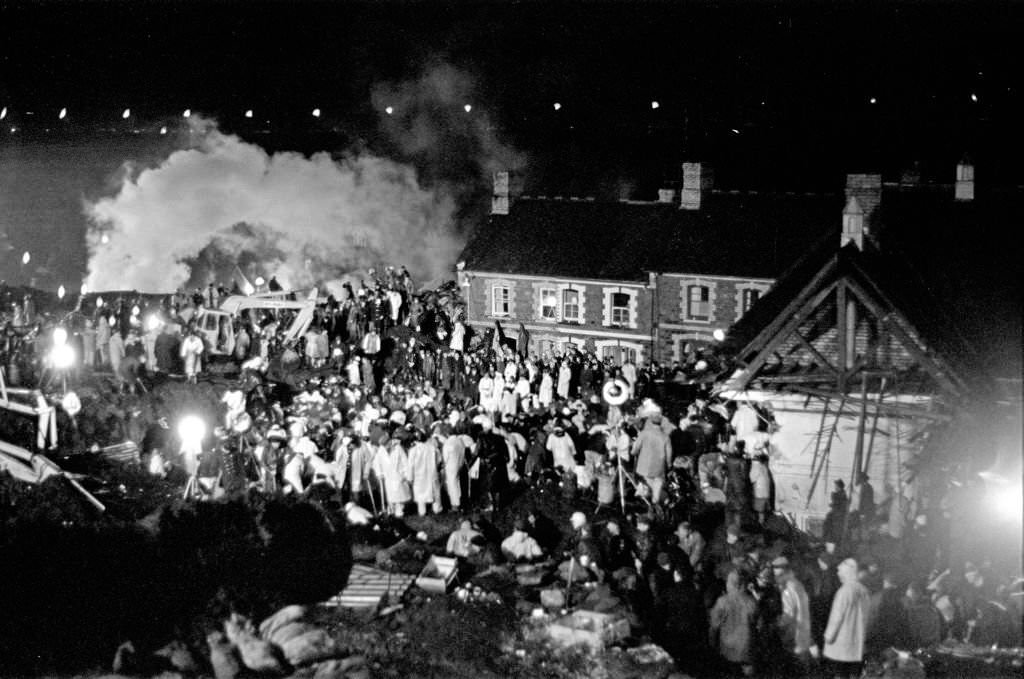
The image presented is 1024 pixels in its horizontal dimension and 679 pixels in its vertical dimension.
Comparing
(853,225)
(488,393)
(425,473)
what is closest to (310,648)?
(425,473)

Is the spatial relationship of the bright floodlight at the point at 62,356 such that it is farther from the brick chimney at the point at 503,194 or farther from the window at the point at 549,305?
the brick chimney at the point at 503,194

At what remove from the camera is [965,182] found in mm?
25156

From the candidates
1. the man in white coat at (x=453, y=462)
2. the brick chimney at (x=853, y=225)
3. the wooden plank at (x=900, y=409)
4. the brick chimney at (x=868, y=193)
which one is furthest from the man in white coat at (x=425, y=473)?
the brick chimney at (x=868, y=193)

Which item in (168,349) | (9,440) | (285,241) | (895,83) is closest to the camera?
(9,440)

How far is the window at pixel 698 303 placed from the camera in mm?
28578

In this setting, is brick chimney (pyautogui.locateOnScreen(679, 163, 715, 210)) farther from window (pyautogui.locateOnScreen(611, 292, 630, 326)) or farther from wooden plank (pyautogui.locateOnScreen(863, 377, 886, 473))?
wooden plank (pyautogui.locateOnScreen(863, 377, 886, 473))

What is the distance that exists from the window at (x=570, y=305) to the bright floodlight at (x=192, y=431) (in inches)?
587

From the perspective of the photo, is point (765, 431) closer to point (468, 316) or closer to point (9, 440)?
point (9, 440)

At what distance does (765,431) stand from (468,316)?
17.9 m

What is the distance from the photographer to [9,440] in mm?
19484

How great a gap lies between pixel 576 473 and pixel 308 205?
2918 centimetres

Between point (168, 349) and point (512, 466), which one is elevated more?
point (168, 349)

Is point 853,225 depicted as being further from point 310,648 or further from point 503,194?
point 503,194

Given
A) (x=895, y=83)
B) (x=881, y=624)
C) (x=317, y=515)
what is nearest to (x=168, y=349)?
(x=317, y=515)
